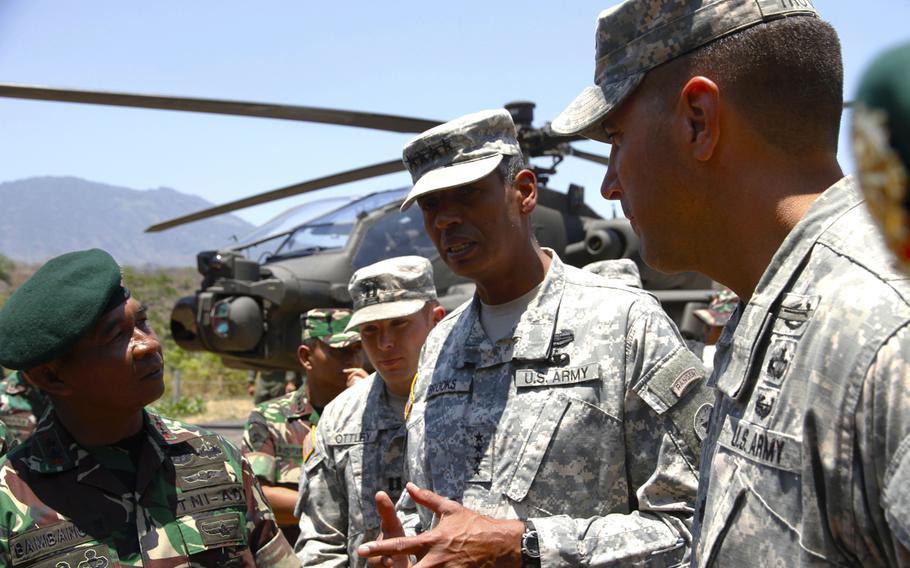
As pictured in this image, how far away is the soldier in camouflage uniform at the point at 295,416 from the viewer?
155 inches

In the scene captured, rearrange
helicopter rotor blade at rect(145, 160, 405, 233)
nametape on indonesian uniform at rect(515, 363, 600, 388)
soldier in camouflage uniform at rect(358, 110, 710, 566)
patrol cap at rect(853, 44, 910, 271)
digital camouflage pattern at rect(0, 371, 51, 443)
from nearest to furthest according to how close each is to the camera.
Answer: patrol cap at rect(853, 44, 910, 271) < soldier in camouflage uniform at rect(358, 110, 710, 566) < nametape on indonesian uniform at rect(515, 363, 600, 388) < digital camouflage pattern at rect(0, 371, 51, 443) < helicopter rotor blade at rect(145, 160, 405, 233)

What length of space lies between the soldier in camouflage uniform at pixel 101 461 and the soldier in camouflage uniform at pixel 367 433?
754 millimetres

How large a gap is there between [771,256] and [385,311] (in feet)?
7.10

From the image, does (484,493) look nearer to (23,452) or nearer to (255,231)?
(23,452)

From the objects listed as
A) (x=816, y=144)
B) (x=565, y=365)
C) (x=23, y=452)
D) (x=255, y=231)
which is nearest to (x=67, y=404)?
(x=23, y=452)

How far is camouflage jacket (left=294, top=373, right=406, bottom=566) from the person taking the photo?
2.99 metres

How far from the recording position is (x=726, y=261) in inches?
54.4

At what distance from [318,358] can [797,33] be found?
3.27 m

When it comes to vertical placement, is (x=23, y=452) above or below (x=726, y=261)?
below

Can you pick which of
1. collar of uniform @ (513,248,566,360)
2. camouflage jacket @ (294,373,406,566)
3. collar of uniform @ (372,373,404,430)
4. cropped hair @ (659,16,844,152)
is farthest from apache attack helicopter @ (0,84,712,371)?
cropped hair @ (659,16,844,152)

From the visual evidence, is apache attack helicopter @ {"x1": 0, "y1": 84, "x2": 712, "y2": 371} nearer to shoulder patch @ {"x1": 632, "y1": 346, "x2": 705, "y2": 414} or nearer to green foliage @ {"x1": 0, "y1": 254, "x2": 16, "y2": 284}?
shoulder patch @ {"x1": 632, "y1": 346, "x2": 705, "y2": 414}

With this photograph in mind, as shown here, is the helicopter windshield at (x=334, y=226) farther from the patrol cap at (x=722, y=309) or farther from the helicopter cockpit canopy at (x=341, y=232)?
the patrol cap at (x=722, y=309)

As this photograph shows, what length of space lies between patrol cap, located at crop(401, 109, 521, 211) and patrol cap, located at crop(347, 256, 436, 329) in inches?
29.4

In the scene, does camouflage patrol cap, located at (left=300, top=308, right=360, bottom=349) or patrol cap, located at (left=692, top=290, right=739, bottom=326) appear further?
patrol cap, located at (left=692, top=290, right=739, bottom=326)
